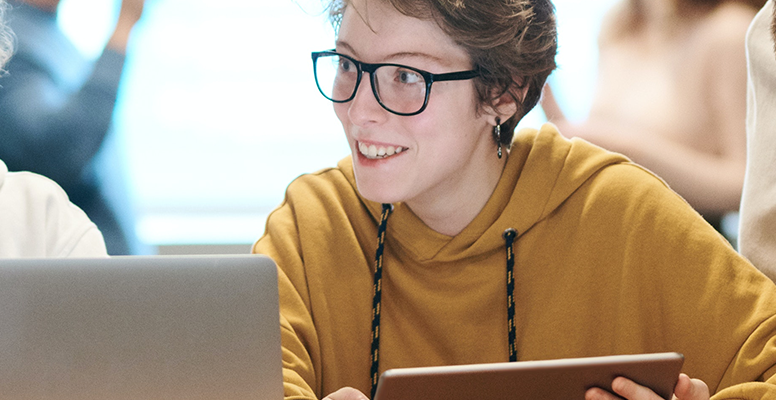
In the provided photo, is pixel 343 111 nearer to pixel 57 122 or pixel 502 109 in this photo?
pixel 502 109

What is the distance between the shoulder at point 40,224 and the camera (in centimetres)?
123

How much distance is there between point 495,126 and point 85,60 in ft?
4.45

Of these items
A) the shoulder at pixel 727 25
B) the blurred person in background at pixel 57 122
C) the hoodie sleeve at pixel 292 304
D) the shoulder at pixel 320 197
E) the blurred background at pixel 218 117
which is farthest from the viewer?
the blurred background at pixel 218 117

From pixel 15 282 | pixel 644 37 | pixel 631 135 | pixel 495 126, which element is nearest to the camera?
pixel 15 282

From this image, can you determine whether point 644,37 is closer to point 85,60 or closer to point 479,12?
point 479,12

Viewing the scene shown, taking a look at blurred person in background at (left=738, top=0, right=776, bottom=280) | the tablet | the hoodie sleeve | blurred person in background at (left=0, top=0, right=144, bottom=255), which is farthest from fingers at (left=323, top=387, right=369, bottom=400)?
blurred person in background at (left=0, top=0, right=144, bottom=255)

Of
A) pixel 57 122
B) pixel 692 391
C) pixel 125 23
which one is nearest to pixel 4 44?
pixel 57 122

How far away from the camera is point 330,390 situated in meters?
1.25

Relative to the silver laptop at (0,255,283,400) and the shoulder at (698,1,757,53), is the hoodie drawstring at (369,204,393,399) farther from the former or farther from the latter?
the shoulder at (698,1,757,53)

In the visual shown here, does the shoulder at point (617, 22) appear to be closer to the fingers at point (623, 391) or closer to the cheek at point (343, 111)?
the cheek at point (343, 111)

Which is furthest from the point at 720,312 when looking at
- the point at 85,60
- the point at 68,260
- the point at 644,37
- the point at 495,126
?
the point at 85,60

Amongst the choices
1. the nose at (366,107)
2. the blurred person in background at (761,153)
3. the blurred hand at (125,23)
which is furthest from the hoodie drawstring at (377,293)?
the blurred hand at (125,23)

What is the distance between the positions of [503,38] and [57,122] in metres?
1.32

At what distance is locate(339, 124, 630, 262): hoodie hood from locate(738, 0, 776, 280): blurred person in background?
216 millimetres
